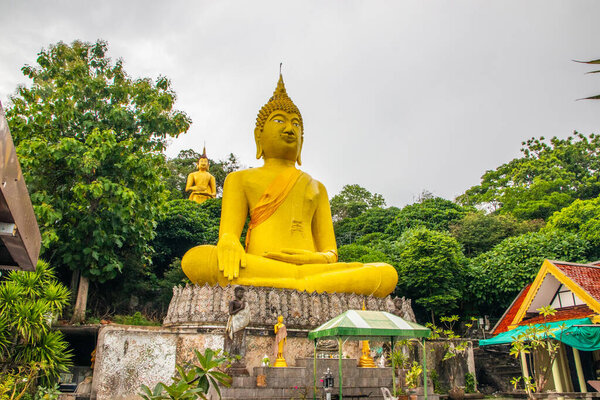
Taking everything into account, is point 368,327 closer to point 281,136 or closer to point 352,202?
point 281,136

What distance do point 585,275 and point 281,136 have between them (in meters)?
8.88

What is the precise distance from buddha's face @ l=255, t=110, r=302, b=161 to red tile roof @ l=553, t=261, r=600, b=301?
7.80m

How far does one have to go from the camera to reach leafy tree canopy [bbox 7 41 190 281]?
13250mm

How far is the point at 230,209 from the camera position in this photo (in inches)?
479

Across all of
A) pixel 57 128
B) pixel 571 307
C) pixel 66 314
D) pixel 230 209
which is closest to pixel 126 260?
pixel 66 314

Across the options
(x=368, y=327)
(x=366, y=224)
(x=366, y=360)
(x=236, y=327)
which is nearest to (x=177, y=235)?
(x=236, y=327)

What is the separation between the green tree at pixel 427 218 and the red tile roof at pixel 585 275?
1528cm

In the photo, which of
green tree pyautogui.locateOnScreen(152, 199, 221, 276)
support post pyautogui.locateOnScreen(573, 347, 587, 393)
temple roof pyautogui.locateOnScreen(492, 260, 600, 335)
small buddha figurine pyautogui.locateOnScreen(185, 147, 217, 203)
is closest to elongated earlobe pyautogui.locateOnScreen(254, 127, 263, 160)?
temple roof pyautogui.locateOnScreen(492, 260, 600, 335)

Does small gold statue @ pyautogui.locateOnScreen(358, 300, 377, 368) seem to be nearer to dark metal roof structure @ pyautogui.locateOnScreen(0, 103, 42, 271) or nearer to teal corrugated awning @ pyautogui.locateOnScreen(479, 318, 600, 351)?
teal corrugated awning @ pyautogui.locateOnScreen(479, 318, 600, 351)

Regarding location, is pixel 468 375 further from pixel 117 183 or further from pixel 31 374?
pixel 117 183

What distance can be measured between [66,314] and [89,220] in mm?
3245

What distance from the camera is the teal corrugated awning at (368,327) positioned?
22.0 ft

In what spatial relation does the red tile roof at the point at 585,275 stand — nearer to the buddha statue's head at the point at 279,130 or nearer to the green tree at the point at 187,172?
the buddha statue's head at the point at 279,130

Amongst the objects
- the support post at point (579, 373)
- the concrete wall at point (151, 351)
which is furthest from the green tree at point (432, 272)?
the concrete wall at point (151, 351)
